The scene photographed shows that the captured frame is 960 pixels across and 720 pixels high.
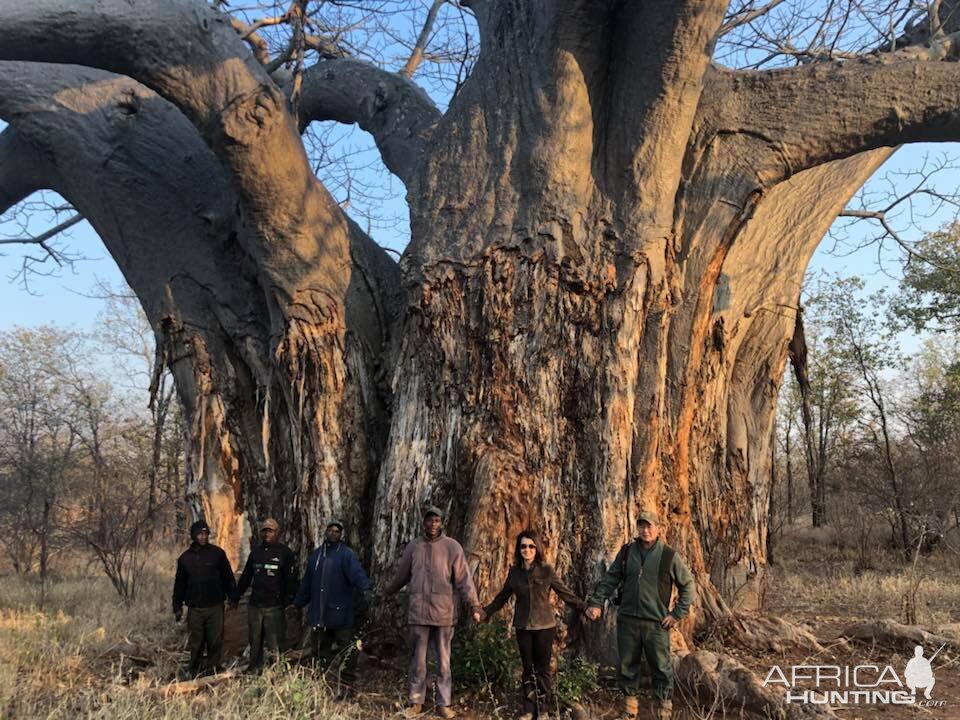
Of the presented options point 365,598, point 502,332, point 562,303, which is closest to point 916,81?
point 562,303

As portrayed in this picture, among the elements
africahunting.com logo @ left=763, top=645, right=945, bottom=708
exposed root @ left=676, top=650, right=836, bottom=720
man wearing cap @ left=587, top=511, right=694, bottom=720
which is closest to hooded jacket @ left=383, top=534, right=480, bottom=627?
man wearing cap @ left=587, top=511, right=694, bottom=720

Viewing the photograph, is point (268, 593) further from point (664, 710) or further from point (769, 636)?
point (769, 636)

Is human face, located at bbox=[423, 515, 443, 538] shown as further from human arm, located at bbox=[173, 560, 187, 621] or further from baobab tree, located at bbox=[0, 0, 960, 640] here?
human arm, located at bbox=[173, 560, 187, 621]

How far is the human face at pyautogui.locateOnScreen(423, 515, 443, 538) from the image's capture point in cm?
432

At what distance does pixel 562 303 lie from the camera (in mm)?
4918

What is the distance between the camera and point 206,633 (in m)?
4.98

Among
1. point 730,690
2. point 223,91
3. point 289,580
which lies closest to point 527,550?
point 730,690

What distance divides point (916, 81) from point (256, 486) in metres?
5.88

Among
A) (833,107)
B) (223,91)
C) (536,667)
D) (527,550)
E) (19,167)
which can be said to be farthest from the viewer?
(19,167)

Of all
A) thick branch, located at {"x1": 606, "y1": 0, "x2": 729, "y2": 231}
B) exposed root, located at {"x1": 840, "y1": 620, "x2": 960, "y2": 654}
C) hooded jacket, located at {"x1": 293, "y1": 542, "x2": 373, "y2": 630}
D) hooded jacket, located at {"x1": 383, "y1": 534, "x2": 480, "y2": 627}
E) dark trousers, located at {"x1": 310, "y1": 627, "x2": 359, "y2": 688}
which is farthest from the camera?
exposed root, located at {"x1": 840, "y1": 620, "x2": 960, "y2": 654}

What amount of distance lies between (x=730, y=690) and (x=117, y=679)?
11.7 feet

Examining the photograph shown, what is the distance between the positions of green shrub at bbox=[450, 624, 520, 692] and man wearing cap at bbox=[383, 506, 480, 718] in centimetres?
10

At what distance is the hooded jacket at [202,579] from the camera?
16.1ft

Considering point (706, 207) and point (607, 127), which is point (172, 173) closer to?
point (607, 127)
